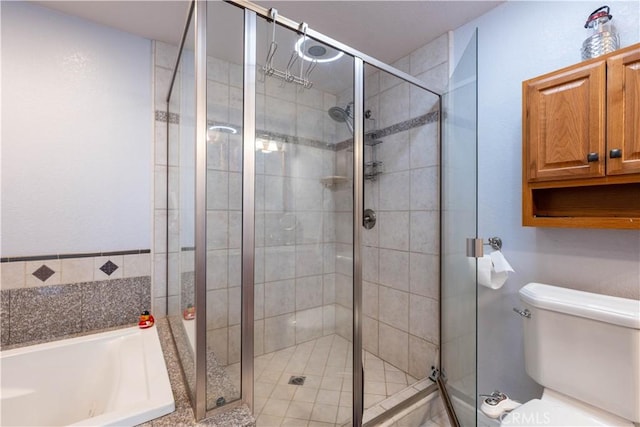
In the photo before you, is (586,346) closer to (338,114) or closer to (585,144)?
(585,144)

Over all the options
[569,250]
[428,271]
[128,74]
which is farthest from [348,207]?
[128,74]

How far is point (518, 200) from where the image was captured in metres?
1.40

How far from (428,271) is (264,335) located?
1.14 meters

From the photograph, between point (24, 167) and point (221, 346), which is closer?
point (221, 346)

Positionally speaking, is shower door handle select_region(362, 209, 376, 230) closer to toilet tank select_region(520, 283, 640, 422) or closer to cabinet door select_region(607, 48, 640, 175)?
toilet tank select_region(520, 283, 640, 422)

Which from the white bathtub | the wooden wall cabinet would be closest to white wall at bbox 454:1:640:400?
the wooden wall cabinet

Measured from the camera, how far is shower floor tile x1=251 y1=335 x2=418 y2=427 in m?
1.31

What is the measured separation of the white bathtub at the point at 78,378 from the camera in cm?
117

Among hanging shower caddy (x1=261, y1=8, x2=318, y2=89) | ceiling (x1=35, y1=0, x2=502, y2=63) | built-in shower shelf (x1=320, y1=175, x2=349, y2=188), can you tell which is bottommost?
built-in shower shelf (x1=320, y1=175, x2=349, y2=188)

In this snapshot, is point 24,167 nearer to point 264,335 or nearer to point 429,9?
point 264,335

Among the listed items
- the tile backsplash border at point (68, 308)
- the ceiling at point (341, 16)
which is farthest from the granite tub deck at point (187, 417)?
the ceiling at point (341, 16)

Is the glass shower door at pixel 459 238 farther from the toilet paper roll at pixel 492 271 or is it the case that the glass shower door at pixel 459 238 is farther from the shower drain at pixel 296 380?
the shower drain at pixel 296 380

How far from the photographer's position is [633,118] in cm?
97

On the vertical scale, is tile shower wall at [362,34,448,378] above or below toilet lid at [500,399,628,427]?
above
